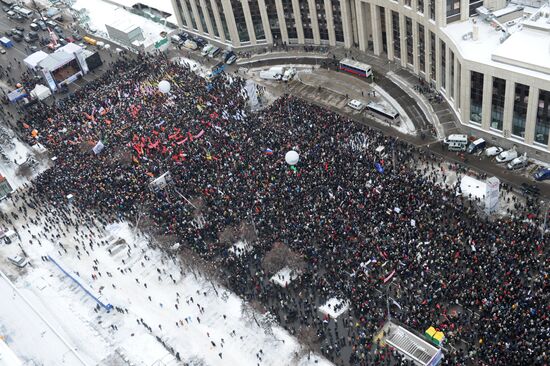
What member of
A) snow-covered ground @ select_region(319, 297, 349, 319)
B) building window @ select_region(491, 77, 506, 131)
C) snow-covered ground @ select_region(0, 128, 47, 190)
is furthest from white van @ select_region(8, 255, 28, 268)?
building window @ select_region(491, 77, 506, 131)

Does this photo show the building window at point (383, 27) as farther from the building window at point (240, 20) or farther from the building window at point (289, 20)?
the building window at point (240, 20)

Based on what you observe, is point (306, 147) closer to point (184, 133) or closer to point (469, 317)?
point (184, 133)

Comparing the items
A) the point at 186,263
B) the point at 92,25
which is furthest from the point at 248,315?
the point at 92,25

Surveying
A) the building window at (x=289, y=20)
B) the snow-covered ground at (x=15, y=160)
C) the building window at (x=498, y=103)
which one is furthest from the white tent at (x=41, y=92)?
the building window at (x=498, y=103)

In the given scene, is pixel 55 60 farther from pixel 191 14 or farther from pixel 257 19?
pixel 257 19

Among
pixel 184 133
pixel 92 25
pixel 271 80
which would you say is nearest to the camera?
pixel 184 133

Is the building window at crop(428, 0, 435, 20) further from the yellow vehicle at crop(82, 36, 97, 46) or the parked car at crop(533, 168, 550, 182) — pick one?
the yellow vehicle at crop(82, 36, 97, 46)
